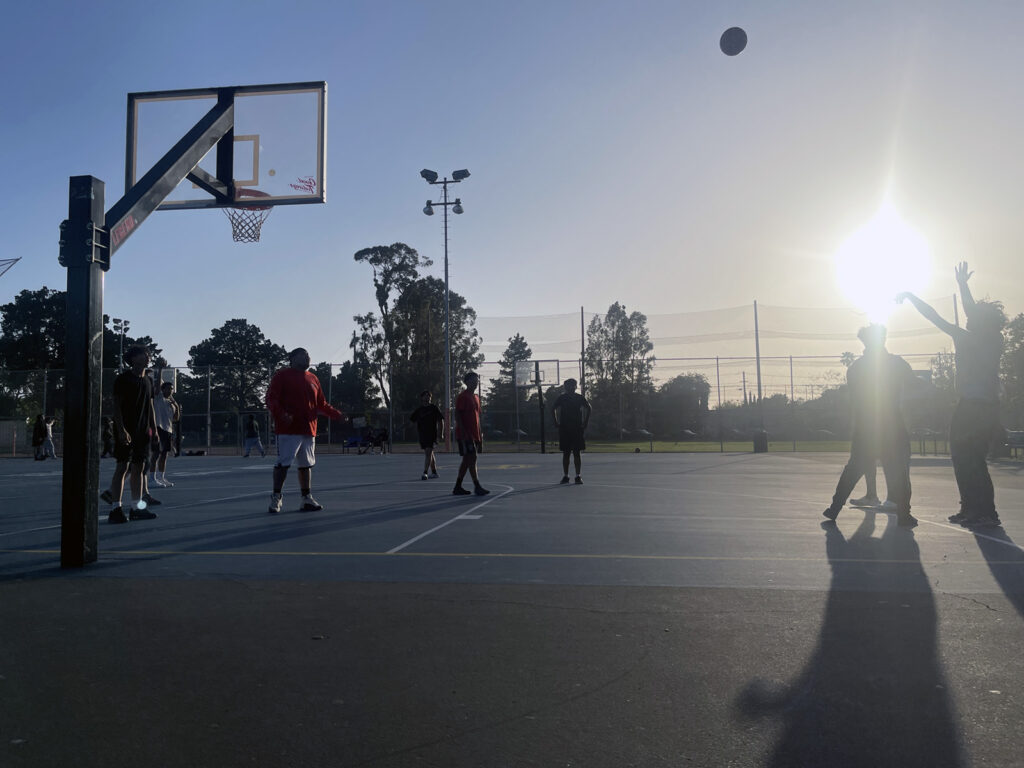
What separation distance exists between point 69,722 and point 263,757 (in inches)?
32.1

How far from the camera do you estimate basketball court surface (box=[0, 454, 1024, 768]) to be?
248 cm

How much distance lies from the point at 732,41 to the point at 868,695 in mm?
12044

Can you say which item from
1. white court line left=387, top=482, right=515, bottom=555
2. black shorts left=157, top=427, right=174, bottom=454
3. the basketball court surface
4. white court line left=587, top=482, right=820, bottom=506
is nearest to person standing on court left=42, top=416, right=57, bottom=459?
black shorts left=157, top=427, right=174, bottom=454

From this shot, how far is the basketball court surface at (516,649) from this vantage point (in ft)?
8.13

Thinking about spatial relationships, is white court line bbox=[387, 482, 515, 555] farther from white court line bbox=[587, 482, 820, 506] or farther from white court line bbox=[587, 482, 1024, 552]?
white court line bbox=[587, 482, 1024, 552]

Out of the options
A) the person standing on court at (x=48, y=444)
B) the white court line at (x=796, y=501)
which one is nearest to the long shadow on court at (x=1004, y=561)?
the white court line at (x=796, y=501)

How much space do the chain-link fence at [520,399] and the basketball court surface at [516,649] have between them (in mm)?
27815

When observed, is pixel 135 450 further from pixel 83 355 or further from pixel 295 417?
pixel 83 355

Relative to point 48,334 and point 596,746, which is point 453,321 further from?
point 596,746

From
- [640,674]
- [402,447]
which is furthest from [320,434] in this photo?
[640,674]

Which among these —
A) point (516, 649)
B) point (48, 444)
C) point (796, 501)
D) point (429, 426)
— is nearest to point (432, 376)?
point (48, 444)

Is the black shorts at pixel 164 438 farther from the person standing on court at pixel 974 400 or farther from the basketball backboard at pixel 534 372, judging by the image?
the basketball backboard at pixel 534 372

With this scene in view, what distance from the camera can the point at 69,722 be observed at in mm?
2656

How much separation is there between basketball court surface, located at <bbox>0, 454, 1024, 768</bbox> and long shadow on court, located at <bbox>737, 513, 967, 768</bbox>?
0.04 feet
